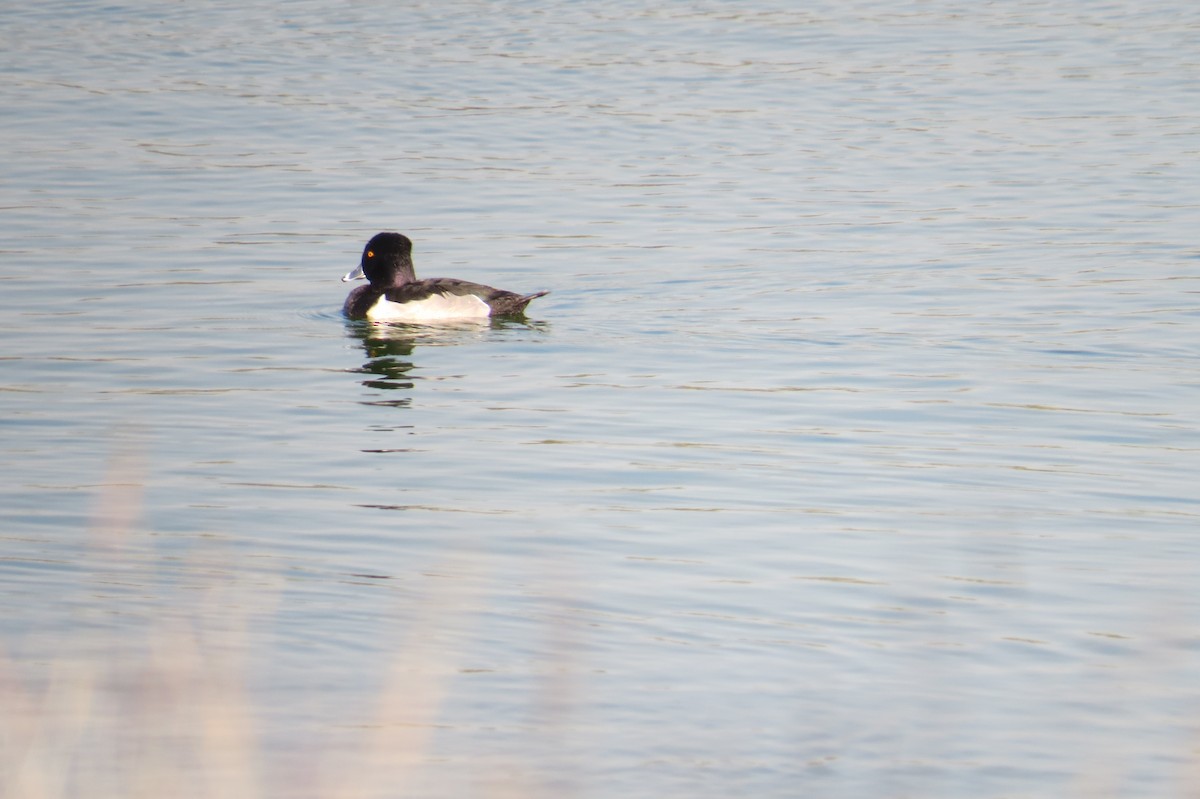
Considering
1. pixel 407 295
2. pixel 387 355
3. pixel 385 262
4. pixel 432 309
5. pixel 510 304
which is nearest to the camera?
pixel 387 355

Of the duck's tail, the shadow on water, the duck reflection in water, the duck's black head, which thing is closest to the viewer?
the duck reflection in water

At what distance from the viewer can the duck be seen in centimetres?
1506

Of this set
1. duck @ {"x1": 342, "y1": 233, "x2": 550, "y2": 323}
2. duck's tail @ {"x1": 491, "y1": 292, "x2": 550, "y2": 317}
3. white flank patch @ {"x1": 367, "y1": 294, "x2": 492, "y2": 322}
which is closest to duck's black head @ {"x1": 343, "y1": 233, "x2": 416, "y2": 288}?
duck @ {"x1": 342, "y1": 233, "x2": 550, "y2": 323}

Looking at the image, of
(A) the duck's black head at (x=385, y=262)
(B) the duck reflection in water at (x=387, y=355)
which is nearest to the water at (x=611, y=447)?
(B) the duck reflection in water at (x=387, y=355)

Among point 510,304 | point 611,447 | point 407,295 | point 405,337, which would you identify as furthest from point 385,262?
point 611,447

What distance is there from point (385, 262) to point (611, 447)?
5800mm

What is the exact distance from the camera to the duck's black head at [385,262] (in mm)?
16172

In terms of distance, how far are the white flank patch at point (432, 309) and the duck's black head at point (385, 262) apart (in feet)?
1.33

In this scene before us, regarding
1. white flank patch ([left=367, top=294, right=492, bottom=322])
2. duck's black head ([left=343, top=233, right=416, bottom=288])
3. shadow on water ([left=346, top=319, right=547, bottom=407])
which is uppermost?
duck's black head ([left=343, top=233, right=416, bottom=288])

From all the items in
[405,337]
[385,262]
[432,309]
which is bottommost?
[405,337]

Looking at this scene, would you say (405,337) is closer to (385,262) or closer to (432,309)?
(432,309)

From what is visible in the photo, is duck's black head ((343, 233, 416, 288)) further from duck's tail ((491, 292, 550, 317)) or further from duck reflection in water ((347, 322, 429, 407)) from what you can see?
duck's tail ((491, 292, 550, 317))

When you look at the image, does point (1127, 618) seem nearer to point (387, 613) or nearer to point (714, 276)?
point (387, 613)

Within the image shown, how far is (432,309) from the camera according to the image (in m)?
15.5
